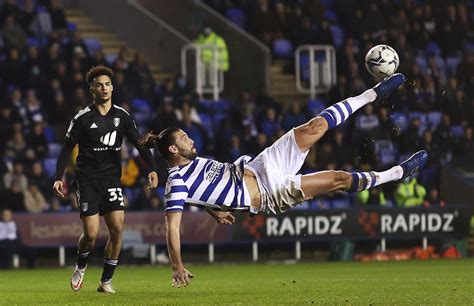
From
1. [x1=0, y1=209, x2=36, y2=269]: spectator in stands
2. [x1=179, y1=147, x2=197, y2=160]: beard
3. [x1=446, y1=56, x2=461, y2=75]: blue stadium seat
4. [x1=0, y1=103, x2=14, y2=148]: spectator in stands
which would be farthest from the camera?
[x1=446, y1=56, x2=461, y2=75]: blue stadium seat

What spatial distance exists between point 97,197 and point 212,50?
1455cm

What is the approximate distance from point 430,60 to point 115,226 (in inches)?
666

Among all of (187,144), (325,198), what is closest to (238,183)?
(187,144)

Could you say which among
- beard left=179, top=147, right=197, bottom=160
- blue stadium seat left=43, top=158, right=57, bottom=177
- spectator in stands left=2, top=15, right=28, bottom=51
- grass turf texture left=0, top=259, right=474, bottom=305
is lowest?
grass turf texture left=0, top=259, right=474, bottom=305

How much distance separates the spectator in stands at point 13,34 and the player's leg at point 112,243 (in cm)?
1224

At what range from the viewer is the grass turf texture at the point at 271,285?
496 inches

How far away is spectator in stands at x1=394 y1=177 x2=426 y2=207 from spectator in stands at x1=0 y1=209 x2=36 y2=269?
692cm

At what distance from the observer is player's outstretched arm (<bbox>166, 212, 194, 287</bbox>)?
11922mm

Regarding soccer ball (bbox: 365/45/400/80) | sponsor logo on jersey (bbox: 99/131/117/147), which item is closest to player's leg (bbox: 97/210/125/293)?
sponsor logo on jersey (bbox: 99/131/117/147)

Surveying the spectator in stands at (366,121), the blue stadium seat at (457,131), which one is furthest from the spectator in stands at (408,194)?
the blue stadium seat at (457,131)

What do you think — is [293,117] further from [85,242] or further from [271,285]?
[85,242]

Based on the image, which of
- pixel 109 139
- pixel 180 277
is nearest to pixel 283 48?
pixel 109 139

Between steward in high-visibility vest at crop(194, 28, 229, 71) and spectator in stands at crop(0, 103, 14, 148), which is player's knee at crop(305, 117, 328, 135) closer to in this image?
spectator in stands at crop(0, 103, 14, 148)

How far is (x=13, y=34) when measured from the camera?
2586 centimetres
